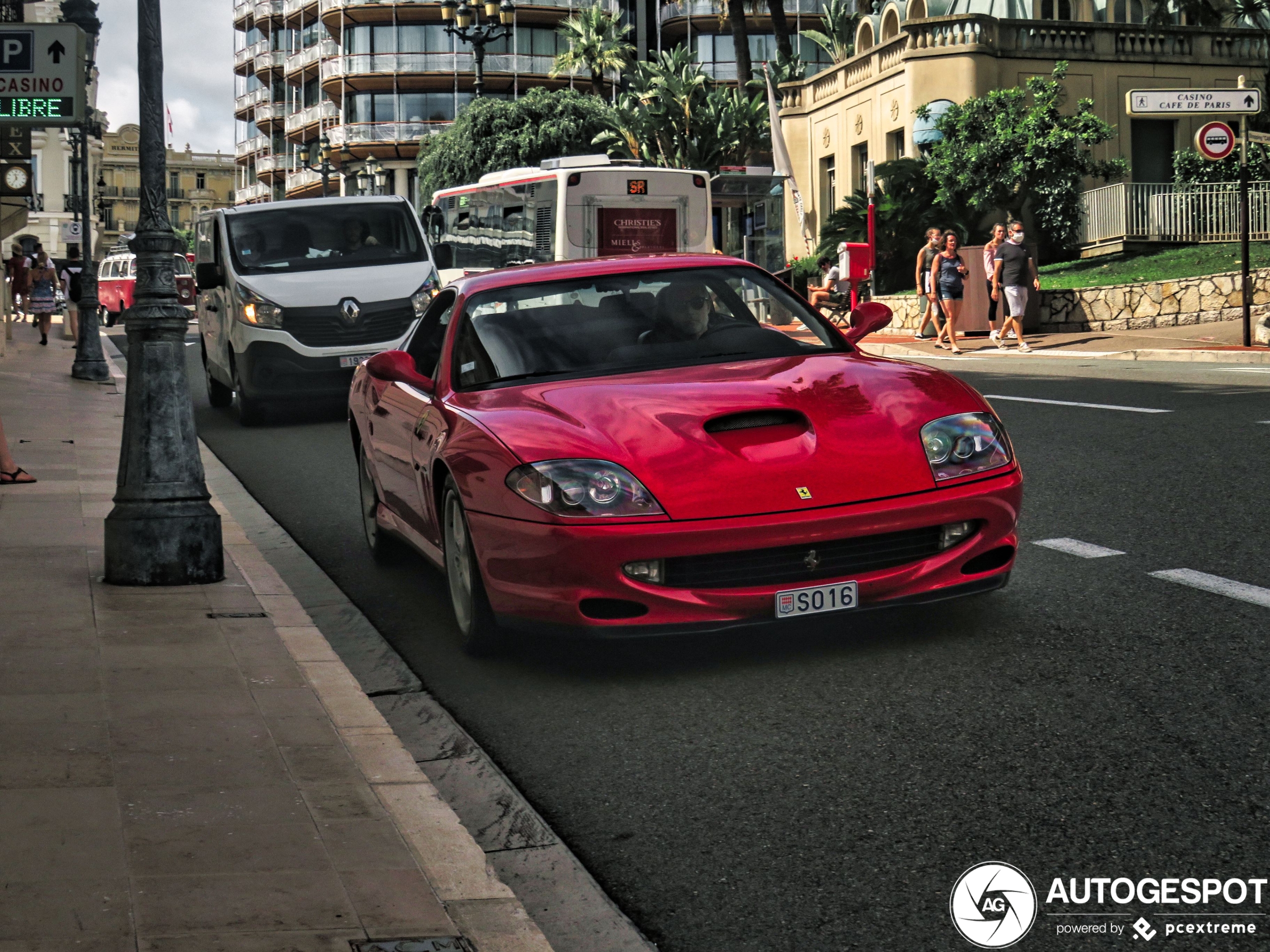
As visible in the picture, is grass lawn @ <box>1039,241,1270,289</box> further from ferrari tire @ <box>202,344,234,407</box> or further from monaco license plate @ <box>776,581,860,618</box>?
monaco license plate @ <box>776,581,860,618</box>

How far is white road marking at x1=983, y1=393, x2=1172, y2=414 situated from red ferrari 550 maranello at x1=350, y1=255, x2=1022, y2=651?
7.19 meters

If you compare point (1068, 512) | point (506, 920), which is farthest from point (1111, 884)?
point (1068, 512)

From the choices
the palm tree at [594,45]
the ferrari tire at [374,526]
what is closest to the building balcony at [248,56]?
the palm tree at [594,45]

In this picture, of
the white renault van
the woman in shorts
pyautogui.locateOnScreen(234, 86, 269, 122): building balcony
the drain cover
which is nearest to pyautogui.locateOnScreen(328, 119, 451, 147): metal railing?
pyautogui.locateOnScreen(234, 86, 269, 122): building balcony

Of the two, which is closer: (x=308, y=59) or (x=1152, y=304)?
(x=1152, y=304)

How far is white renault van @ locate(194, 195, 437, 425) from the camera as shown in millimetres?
16047

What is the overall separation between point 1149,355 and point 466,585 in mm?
18134

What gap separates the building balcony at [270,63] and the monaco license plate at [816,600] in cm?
10287

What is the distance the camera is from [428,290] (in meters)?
16.8

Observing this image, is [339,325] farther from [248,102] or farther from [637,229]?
[248,102]

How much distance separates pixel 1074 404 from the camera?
1430 centimetres

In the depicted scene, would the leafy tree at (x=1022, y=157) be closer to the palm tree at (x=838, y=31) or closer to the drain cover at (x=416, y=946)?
the palm tree at (x=838, y=31)

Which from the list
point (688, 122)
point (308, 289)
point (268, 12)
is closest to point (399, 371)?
Result: point (308, 289)

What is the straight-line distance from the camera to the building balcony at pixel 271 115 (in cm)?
10610
